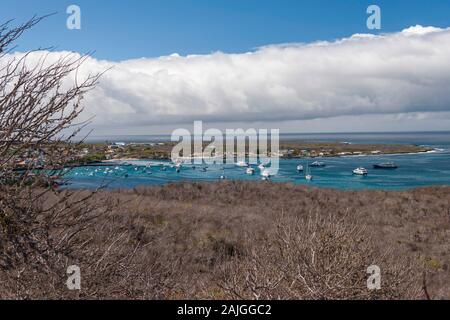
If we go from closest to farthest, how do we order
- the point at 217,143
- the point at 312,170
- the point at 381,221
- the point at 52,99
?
the point at 52,99, the point at 381,221, the point at 312,170, the point at 217,143

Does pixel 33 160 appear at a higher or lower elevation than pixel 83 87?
lower

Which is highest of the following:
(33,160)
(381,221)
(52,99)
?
A: (52,99)

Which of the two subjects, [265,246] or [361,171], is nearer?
[265,246]

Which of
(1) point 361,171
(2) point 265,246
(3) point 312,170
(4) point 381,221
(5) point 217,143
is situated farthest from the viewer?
(5) point 217,143
